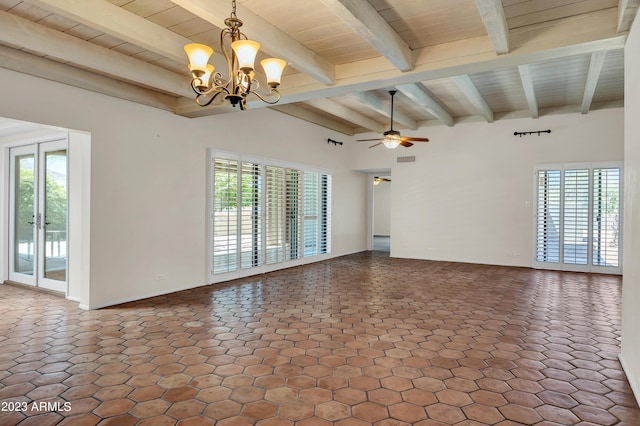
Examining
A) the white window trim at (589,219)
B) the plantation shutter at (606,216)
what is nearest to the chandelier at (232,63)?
the white window trim at (589,219)

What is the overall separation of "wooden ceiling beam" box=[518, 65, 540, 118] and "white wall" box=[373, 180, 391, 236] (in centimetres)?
815

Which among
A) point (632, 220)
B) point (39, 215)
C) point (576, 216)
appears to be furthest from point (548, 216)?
point (39, 215)

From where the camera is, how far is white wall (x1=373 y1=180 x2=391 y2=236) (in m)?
15.2

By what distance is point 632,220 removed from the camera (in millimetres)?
2693

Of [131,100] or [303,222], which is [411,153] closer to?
[303,222]

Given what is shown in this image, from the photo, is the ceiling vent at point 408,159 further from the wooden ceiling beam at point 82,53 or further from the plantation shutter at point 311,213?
the wooden ceiling beam at point 82,53

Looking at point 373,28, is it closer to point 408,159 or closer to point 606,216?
point 408,159

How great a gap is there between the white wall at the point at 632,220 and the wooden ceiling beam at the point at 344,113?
4.35m

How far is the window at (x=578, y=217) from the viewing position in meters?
6.96

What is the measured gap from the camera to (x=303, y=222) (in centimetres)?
Answer: 788

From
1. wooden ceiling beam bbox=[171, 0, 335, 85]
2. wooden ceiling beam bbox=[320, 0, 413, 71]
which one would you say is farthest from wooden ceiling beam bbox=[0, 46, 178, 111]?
wooden ceiling beam bbox=[320, 0, 413, 71]

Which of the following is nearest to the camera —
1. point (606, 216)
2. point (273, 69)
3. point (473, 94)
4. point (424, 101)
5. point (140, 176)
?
point (273, 69)

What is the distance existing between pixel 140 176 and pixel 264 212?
2289 mm

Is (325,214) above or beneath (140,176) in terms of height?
beneath
